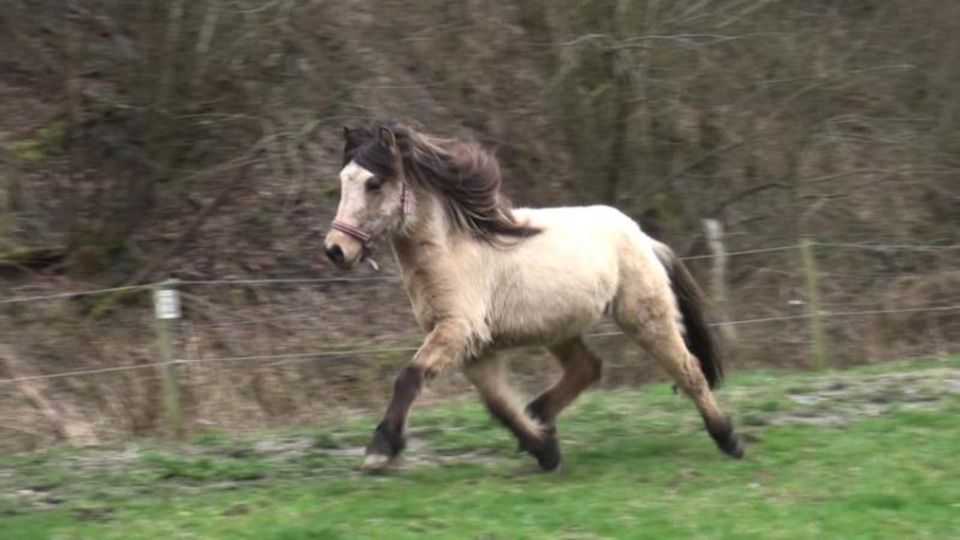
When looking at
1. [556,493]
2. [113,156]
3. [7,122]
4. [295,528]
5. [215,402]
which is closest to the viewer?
[295,528]

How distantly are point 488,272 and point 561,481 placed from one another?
127cm

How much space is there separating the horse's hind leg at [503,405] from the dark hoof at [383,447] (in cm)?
82

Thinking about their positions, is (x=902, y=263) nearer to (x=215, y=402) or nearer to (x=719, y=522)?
(x=215, y=402)

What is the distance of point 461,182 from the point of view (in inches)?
301

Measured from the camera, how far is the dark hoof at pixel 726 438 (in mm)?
7871

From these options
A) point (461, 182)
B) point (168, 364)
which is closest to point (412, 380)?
point (461, 182)

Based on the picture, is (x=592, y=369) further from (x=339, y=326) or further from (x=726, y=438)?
(x=339, y=326)

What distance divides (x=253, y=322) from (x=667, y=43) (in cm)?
516

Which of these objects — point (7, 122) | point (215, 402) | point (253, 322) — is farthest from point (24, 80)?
point (215, 402)

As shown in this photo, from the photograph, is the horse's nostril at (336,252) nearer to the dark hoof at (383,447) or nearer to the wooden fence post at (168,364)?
the dark hoof at (383,447)

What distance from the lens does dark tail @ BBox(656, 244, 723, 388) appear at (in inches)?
332

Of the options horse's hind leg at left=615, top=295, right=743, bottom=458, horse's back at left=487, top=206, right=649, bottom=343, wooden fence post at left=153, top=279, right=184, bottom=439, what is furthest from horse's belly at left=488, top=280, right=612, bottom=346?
wooden fence post at left=153, top=279, right=184, bottom=439

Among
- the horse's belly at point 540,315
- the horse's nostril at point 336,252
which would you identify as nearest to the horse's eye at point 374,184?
the horse's nostril at point 336,252

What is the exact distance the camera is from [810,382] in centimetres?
1112
